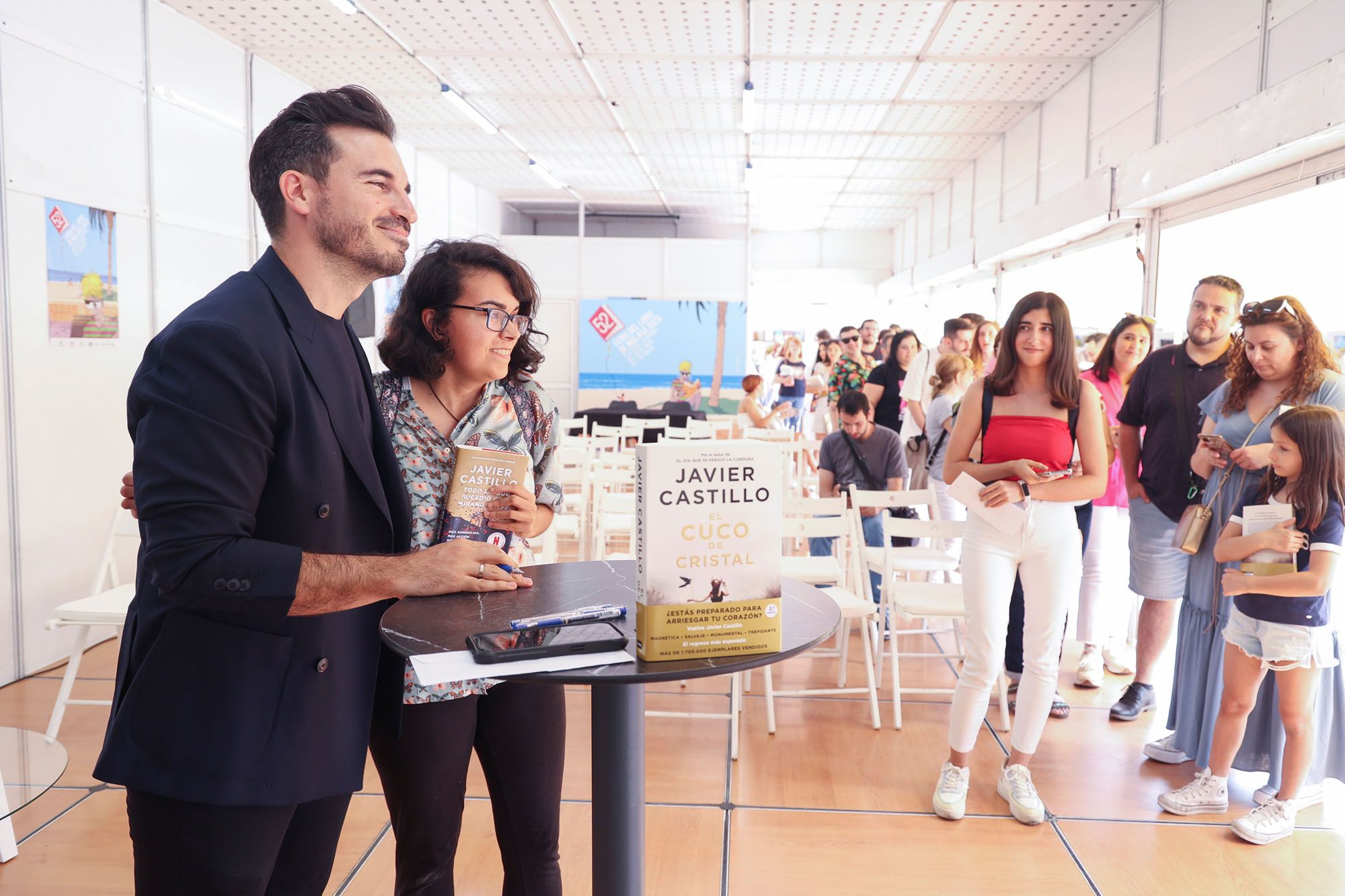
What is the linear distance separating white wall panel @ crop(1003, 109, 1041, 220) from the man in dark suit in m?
7.44

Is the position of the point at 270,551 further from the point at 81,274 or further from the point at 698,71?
the point at 698,71

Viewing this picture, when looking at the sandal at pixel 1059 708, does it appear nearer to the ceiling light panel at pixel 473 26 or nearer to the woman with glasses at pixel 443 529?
the woman with glasses at pixel 443 529

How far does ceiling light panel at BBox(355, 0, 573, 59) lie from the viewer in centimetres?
564

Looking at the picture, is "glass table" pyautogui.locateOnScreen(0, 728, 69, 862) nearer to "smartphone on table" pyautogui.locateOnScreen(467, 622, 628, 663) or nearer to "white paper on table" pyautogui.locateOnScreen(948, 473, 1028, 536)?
"smartphone on table" pyautogui.locateOnScreen(467, 622, 628, 663)

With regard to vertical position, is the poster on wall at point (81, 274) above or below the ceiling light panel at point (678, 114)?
below

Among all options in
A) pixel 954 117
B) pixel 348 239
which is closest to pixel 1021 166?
pixel 954 117

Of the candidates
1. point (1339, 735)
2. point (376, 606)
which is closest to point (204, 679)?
point (376, 606)

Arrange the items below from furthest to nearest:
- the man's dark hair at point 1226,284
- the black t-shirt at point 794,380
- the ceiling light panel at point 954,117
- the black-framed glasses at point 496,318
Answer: the black t-shirt at point 794,380 → the ceiling light panel at point 954,117 → the man's dark hair at point 1226,284 → the black-framed glasses at point 496,318

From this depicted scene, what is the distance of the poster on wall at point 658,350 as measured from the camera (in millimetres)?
12156

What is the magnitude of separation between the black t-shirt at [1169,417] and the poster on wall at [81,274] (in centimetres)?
510

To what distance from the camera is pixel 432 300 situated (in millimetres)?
1715

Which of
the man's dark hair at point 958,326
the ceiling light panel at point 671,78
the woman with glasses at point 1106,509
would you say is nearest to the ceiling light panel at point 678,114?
the ceiling light panel at point 671,78

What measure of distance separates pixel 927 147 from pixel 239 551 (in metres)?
9.14

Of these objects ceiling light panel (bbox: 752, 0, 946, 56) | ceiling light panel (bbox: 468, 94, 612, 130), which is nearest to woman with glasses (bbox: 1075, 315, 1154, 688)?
ceiling light panel (bbox: 752, 0, 946, 56)
